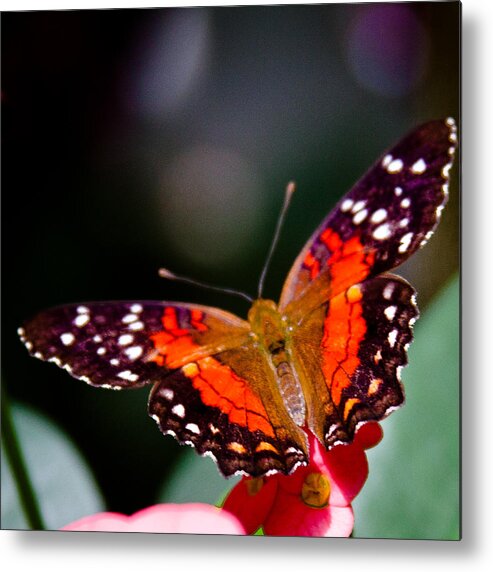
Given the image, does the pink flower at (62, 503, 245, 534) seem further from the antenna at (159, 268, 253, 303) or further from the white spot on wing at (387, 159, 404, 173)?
the white spot on wing at (387, 159, 404, 173)

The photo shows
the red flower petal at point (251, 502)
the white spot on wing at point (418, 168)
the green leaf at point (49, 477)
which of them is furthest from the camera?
the green leaf at point (49, 477)

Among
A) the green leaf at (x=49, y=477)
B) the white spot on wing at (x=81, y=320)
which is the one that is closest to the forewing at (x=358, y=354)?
the white spot on wing at (x=81, y=320)

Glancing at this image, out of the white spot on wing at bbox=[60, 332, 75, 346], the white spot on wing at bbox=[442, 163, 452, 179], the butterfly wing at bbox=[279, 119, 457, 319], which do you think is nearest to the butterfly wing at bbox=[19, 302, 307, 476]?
the white spot on wing at bbox=[60, 332, 75, 346]

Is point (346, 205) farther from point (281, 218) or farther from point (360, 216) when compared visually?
point (281, 218)

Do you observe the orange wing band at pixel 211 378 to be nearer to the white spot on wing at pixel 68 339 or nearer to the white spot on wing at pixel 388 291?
the white spot on wing at pixel 68 339

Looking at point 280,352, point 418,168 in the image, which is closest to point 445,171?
point 418,168

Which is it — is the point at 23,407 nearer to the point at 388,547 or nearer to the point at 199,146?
the point at 199,146

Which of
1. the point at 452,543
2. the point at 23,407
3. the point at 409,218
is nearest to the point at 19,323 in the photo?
the point at 23,407
